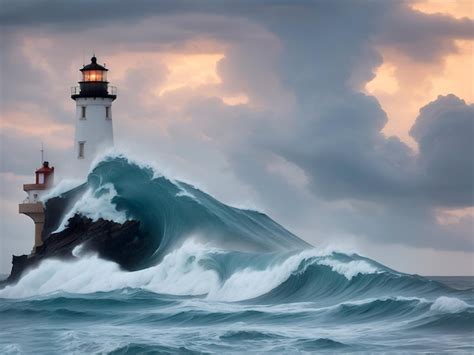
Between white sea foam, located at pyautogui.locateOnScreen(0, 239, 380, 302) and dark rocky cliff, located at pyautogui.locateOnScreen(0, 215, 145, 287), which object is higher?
dark rocky cliff, located at pyautogui.locateOnScreen(0, 215, 145, 287)

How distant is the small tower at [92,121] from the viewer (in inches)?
1452

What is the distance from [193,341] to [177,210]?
41.3ft

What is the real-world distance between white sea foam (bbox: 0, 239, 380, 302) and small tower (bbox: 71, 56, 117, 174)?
4.09 metres

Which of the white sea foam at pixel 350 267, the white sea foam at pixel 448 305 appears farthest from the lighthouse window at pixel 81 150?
the white sea foam at pixel 448 305

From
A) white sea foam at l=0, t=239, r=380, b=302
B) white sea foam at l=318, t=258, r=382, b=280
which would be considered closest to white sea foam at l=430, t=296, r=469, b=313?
white sea foam at l=318, t=258, r=382, b=280

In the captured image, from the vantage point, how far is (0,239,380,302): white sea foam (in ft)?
91.8

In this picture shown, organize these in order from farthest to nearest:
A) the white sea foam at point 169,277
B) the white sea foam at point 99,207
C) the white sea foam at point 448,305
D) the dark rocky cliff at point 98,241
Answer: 1. the white sea foam at point 99,207
2. the dark rocky cliff at point 98,241
3. the white sea foam at point 169,277
4. the white sea foam at point 448,305

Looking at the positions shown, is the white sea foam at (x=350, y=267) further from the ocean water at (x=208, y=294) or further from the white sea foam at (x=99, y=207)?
the white sea foam at (x=99, y=207)

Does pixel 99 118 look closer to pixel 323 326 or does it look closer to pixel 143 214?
pixel 143 214

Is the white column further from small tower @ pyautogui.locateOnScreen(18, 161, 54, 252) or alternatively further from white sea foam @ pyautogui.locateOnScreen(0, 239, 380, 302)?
white sea foam @ pyautogui.locateOnScreen(0, 239, 380, 302)

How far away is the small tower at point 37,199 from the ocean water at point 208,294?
197 cm

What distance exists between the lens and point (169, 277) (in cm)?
3023

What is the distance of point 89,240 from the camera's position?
33.4 m

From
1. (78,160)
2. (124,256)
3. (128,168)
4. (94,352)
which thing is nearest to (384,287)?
(94,352)
